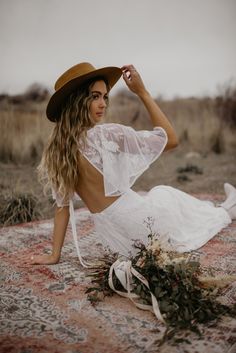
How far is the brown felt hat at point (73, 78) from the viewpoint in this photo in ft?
8.16

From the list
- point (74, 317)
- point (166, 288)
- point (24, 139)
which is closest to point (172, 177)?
point (24, 139)

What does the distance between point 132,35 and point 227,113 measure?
300 cm

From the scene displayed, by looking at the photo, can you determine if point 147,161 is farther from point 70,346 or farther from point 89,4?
point 89,4

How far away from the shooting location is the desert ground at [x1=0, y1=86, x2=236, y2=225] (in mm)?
6080

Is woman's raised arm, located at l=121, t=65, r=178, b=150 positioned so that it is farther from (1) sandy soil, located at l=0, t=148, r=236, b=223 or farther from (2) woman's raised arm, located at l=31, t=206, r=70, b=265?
(1) sandy soil, located at l=0, t=148, r=236, b=223

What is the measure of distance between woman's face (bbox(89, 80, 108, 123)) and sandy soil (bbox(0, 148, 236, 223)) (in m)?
2.40

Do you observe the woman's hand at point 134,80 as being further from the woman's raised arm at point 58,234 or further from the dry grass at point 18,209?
the dry grass at point 18,209

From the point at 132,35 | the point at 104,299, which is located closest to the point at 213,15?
the point at 132,35

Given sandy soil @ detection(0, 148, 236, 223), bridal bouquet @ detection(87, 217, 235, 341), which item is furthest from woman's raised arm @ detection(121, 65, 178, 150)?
sandy soil @ detection(0, 148, 236, 223)

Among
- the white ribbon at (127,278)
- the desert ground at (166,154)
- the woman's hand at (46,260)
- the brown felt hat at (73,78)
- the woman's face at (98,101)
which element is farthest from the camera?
the desert ground at (166,154)

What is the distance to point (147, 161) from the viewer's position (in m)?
2.58

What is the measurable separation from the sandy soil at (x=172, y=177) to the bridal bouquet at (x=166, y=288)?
260 centimetres

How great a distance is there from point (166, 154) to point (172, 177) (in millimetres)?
2362

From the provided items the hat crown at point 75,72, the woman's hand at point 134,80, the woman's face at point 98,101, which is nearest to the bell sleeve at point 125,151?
the woman's face at point 98,101
